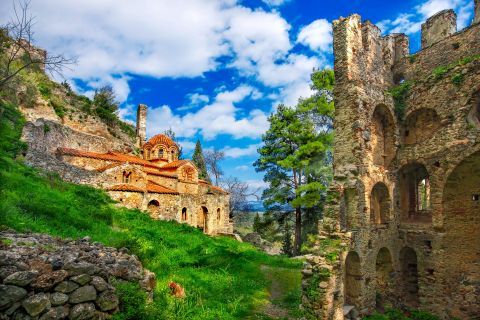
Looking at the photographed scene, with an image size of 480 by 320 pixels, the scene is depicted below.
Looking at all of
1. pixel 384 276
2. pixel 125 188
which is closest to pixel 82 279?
pixel 384 276

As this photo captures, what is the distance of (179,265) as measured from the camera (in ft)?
44.2

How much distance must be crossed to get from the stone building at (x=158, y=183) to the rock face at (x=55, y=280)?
50.4ft

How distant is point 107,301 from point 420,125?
15.4 meters

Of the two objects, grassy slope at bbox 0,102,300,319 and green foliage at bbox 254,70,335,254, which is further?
green foliage at bbox 254,70,335,254

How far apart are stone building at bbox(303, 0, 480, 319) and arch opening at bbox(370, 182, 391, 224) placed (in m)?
0.04

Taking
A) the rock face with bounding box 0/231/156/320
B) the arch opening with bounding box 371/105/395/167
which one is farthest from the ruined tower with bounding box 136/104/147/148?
the rock face with bounding box 0/231/156/320

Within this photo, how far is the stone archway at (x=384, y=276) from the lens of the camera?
1402 centimetres

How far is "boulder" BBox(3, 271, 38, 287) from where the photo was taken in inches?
203

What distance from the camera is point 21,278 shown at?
5254 millimetres

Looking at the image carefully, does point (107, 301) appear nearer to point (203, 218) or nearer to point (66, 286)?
point (66, 286)

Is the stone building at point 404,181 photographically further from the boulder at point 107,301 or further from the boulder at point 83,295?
the boulder at point 83,295

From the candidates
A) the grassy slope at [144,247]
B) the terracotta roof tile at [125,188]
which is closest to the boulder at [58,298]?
the grassy slope at [144,247]

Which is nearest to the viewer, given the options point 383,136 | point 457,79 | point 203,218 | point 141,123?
point 457,79

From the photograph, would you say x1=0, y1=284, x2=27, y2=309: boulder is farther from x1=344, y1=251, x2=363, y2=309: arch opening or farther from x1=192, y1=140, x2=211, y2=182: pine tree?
x1=192, y1=140, x2=211, y2=182: pine tree
